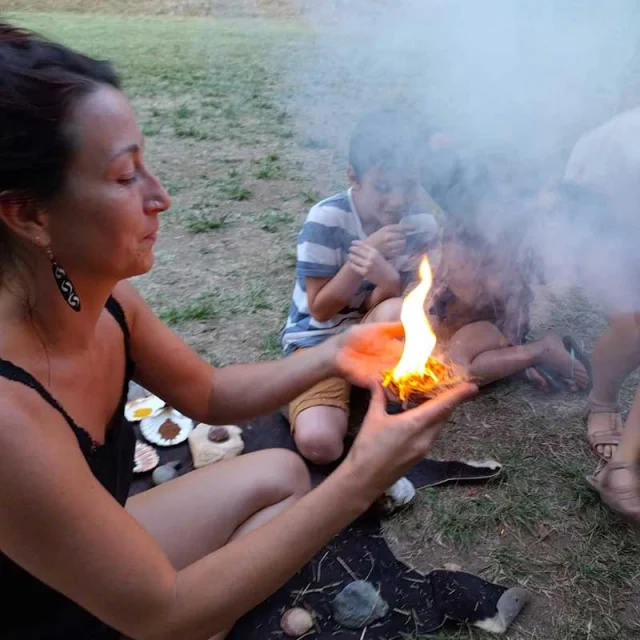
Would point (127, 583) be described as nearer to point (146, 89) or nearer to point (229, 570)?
point (229, 570)

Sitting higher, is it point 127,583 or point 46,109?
point 46,109

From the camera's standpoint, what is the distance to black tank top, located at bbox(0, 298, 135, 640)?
1096 millimetres

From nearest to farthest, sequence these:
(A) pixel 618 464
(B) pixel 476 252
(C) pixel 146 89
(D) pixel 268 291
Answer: (A) pixel 618 464 < (B) pixel 476 252 < (D) pixel 268 291 < (C) pixel 146 89

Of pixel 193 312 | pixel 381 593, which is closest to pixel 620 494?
pixel 381 593

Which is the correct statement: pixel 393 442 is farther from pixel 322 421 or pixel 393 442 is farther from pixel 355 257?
pixel 355 257

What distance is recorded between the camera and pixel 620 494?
189 cm

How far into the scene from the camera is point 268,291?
3.20m

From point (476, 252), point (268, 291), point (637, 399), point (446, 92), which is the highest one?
point (446, 92)

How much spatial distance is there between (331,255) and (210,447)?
0.79 metres

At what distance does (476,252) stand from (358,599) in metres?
1.36

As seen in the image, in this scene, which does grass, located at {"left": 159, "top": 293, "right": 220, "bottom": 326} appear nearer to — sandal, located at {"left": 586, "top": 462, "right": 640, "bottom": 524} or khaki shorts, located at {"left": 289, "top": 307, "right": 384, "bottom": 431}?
khaki shorts, located at {"left": 289, "top": 307, "right": 384, "bottom": 431}

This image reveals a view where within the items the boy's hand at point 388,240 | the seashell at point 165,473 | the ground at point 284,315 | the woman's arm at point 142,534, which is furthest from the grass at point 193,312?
the woman's arm at point 142,534

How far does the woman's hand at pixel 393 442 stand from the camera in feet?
3.70

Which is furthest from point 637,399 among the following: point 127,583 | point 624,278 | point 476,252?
point 127,583
